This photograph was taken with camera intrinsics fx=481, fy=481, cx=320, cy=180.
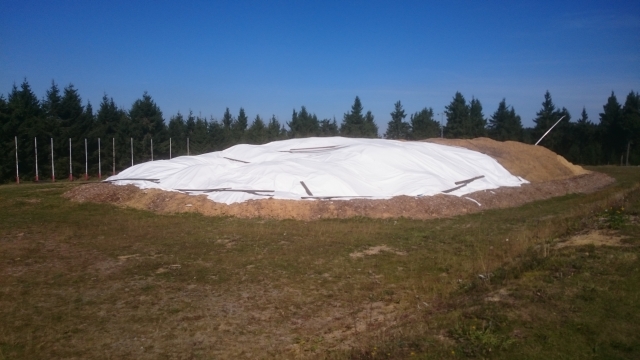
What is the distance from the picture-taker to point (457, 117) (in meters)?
47.3

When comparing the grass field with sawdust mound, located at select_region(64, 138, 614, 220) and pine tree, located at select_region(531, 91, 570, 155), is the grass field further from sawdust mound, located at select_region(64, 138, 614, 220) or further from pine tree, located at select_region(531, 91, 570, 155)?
pine tree, located at select_region(531, 91, 570, 155)

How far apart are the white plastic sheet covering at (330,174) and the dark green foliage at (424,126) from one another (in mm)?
28278

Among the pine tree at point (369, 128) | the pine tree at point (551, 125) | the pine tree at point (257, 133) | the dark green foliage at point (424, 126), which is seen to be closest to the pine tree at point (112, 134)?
the pine tree at point (257, 133)

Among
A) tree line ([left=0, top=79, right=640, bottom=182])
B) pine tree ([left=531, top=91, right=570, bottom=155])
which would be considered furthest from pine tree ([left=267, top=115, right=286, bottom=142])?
pine tree ([left=531, top=91, right=570, bottom=155])

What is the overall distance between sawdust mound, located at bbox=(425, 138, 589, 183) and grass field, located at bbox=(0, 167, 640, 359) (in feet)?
32.7

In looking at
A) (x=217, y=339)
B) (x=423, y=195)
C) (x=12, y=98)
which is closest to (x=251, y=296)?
(x=217, y=339)

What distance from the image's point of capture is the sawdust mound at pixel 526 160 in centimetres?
2175

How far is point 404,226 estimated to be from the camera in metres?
12.6

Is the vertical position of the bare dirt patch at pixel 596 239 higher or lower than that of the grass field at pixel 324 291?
higher

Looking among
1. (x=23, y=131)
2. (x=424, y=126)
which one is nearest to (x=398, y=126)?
(x=424, y=126)

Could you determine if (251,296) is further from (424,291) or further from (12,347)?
(12,347)

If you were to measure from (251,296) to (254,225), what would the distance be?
5591 mm

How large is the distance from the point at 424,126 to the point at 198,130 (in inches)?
901

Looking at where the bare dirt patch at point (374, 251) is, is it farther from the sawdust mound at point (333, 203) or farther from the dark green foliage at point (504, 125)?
the dark green foliage at point (504, 125)
